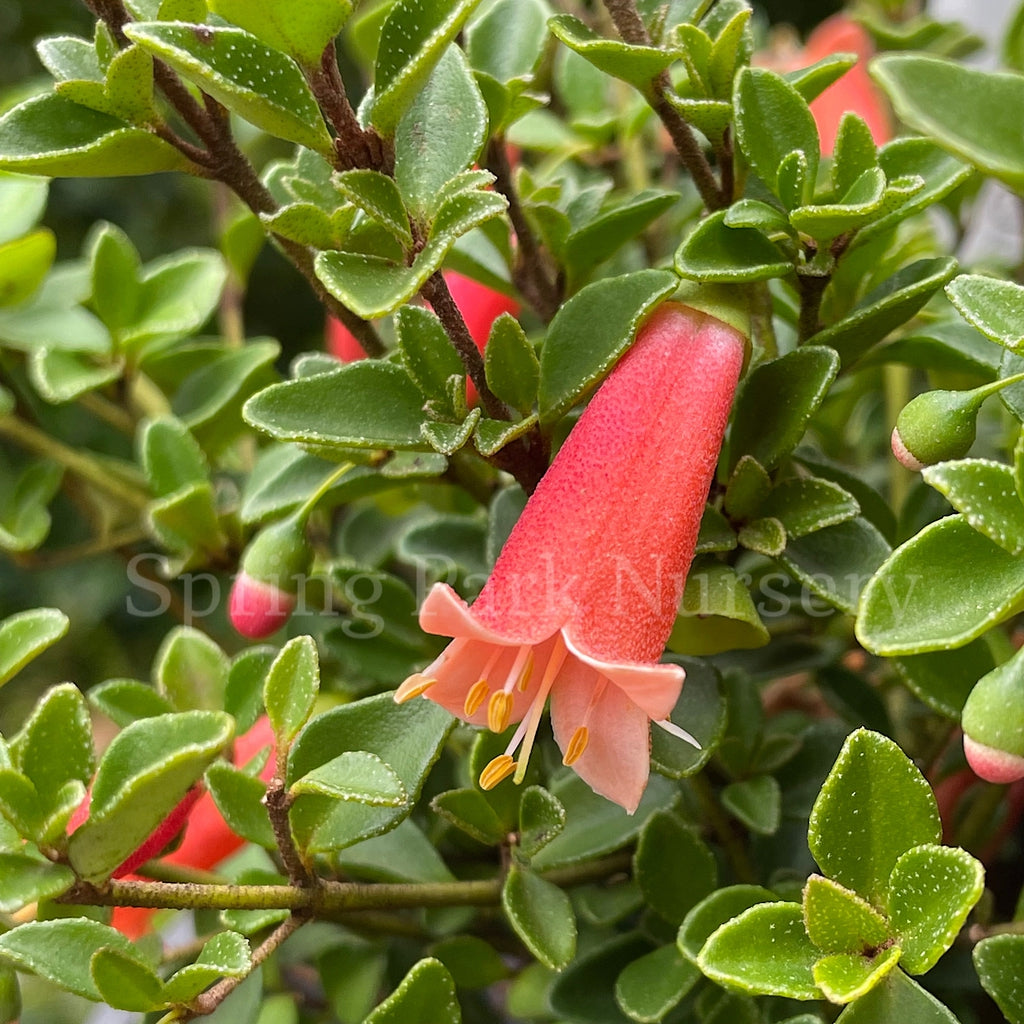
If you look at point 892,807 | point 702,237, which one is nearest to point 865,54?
point 702,237

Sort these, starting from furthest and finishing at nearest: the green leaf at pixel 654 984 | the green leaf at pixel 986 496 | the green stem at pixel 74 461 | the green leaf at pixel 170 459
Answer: the green stem at pixel 74 461
the green leaf at pixel 170 459
the green leaf at pixel 654 984
the green leaf at pixel 986 496

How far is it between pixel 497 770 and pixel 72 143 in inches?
9.1

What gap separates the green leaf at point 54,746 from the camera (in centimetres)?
33

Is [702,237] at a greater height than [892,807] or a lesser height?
greater

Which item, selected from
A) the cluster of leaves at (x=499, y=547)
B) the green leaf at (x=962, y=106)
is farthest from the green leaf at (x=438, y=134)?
the green leaf at (x=962, y=106)

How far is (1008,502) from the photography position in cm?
27

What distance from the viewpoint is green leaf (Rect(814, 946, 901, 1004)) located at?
27cm

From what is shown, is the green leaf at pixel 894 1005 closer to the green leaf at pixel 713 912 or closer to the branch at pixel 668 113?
the green leaf at pixel 713 912

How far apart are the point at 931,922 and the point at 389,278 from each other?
0.73 feet

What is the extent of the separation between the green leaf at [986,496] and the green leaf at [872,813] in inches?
2.7

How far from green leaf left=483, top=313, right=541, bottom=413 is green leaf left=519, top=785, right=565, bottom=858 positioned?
0.13m

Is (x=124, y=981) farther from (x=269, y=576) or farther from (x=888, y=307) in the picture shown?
(x=888, y=307)

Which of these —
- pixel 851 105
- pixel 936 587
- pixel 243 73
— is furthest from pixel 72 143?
pixel 851 105

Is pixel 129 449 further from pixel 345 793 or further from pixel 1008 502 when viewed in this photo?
pixel 1008 502
